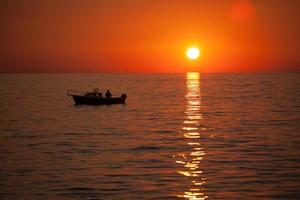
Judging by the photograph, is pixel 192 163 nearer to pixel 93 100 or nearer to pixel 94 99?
pixel 94 99

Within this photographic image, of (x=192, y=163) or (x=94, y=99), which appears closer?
(x=192, y=163)

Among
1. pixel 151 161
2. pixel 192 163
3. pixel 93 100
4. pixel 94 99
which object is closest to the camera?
pixel 192 163

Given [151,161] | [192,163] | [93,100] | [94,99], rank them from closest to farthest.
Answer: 1. [192,163]
2. [151,161]
3. [94,99]
4. [93,100]

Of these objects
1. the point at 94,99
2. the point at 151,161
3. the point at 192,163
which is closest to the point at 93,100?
the point at 94,99

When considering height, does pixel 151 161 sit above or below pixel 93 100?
below

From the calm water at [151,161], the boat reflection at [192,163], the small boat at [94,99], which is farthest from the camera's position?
the small boat at [94,99]

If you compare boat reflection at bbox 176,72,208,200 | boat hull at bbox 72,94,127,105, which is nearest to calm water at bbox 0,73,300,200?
boat reflection at bbox 176,72,208,200

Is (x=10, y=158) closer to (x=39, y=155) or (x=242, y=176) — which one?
(x=39, y=155)

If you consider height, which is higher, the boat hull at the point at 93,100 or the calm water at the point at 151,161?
the boat hull at the point at 93,100

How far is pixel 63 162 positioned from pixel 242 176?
32.5ft

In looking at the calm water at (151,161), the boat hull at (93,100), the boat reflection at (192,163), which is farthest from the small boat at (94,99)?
the boat reflection at (192,163)

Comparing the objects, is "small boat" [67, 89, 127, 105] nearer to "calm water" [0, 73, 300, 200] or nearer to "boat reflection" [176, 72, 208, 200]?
"calm water" [0, 73, 300, 200]

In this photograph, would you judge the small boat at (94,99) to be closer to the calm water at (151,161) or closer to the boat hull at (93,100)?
the boat hull at (93,100)

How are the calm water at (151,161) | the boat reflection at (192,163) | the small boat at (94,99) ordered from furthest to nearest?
1. the small boat at (94,99)
2. the calm water at (151,161)
3. the boat reflection at (192,163)
